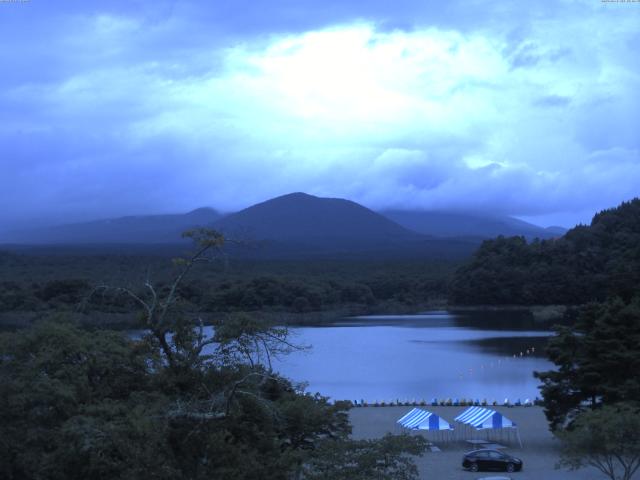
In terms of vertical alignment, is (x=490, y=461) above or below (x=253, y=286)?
below

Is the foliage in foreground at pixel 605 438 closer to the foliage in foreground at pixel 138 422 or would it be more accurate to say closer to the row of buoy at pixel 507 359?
the foliage in foreground at pixel 138 422

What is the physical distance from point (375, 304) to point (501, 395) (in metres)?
38.0

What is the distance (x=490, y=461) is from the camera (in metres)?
13.6

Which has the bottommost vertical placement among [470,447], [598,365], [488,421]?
[470,447]

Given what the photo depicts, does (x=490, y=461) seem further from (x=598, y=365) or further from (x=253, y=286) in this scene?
(x=253, y=286)

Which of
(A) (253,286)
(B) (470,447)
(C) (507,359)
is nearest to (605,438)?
(B) (470,447)

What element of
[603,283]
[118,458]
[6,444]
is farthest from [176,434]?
[603,283]

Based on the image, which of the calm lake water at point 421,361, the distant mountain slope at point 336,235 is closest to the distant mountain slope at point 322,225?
the distant mountain slope at point 336,235

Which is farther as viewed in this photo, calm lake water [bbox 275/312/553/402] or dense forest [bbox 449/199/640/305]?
dense forest [bbox 449/199/640/305]

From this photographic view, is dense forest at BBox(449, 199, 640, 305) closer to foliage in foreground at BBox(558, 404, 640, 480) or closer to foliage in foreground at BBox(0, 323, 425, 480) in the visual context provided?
foliage in foreground at BBox(558, 404, 640, 480)

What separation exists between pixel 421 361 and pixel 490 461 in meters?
19.4

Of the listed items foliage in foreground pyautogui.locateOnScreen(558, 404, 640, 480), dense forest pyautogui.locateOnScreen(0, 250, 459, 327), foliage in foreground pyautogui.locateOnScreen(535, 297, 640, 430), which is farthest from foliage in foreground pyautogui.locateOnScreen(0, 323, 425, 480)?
dense forest pyautogui.locateOnScreen(0, 250, 459, 327)

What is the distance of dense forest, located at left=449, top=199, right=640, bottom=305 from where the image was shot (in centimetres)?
5769

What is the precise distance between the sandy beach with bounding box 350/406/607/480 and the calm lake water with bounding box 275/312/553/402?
447 cm
